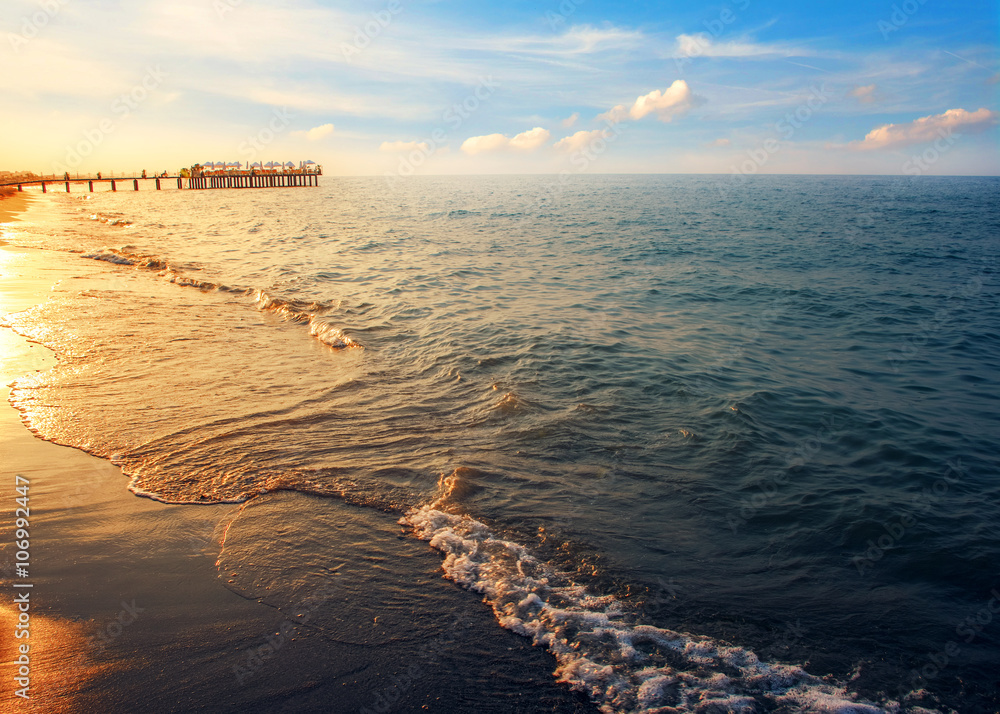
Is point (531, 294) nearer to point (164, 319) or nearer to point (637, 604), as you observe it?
point (164, 319)

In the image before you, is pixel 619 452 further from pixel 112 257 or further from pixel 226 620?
pixel 112 257

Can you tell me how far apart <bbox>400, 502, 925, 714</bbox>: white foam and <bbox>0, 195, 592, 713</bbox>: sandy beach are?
19 cm

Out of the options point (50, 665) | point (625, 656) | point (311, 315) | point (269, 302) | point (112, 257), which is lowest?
point (625, 656)

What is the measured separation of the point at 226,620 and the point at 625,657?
3021mm

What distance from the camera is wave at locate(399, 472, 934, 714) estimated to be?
3.65 meters

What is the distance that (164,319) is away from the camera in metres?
12.8

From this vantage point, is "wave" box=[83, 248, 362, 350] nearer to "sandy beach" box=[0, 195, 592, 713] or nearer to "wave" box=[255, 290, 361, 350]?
"wave" box=[255, 290, 361, 350]

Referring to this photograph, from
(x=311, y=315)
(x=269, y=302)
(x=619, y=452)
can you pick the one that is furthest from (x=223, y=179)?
(x=619, y=452)

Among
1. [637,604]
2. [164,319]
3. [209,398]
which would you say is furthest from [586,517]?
[164,319]

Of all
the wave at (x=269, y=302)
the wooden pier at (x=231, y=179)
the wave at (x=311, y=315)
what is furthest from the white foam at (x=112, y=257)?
the wooden pier at (x=231, y=179)

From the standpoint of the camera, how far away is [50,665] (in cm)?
361

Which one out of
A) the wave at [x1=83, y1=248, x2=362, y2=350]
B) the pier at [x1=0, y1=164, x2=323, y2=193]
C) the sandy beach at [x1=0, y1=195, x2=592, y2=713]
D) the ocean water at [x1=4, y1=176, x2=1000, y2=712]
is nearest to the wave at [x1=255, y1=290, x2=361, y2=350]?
the wave at [x1=83, y1=248, x2=362, y2=350]

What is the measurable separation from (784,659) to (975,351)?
12413mm

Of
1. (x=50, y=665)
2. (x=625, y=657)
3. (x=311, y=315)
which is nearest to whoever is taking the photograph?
(x=50, y=665)
